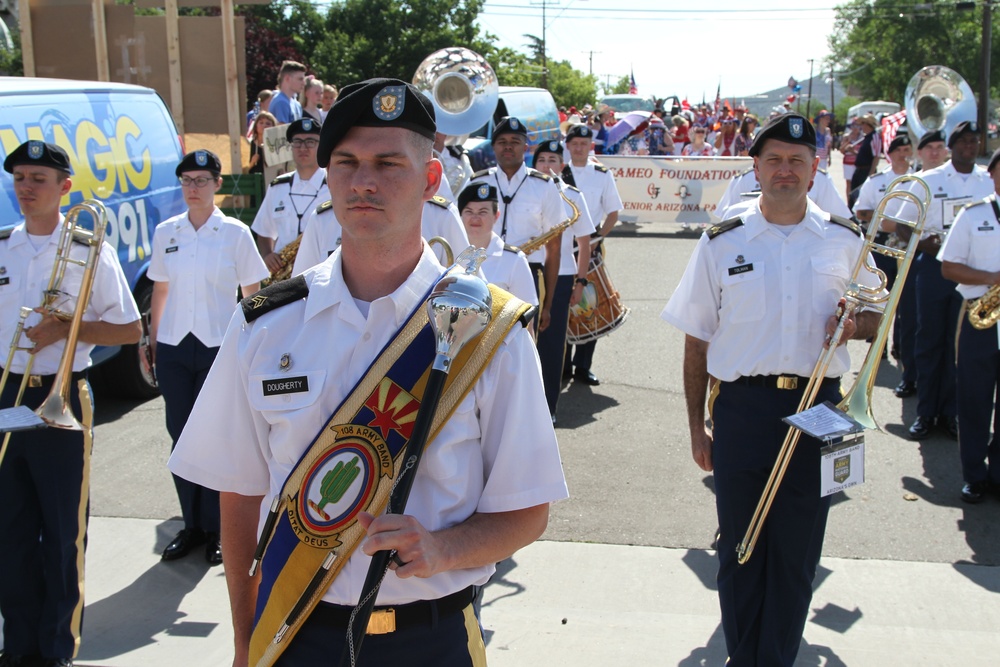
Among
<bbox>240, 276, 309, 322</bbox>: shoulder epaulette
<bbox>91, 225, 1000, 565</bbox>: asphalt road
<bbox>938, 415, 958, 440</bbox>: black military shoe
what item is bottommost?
<bbox>91, 225, 1000, 565</bbox>: asphalt road

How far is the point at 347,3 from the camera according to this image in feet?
120

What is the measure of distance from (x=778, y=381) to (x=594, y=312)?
16.0ft

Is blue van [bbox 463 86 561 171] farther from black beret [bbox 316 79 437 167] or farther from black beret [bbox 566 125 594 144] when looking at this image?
black beret [bbox 316 79 437 167]

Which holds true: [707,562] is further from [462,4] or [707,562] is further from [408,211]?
[462,4]

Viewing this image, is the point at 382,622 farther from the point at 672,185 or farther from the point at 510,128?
the point at 672,185

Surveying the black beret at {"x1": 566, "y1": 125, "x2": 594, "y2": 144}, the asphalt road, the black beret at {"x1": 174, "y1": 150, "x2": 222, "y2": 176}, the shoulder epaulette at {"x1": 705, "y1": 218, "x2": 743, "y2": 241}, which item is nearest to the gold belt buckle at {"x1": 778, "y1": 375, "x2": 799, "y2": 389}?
the shoulder epaulette at {"x1": 705, "y1": 218, "x2": 743, "y2": 241}

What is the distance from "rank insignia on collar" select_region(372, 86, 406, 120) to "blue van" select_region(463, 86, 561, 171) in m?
13.9

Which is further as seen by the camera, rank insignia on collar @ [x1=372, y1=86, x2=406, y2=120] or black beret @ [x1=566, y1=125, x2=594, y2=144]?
black beret @ [x1=566, y1=125, x2=594, y2=144]

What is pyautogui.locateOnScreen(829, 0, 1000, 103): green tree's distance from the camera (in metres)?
69.0

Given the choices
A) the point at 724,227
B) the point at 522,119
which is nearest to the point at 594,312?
the point at 724,227

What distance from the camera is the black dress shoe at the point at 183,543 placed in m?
5.45

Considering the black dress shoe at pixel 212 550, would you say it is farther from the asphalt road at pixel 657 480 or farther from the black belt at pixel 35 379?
the black belt at pixel 35 379

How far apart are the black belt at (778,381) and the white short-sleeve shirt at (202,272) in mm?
3043

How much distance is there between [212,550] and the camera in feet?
17.9
